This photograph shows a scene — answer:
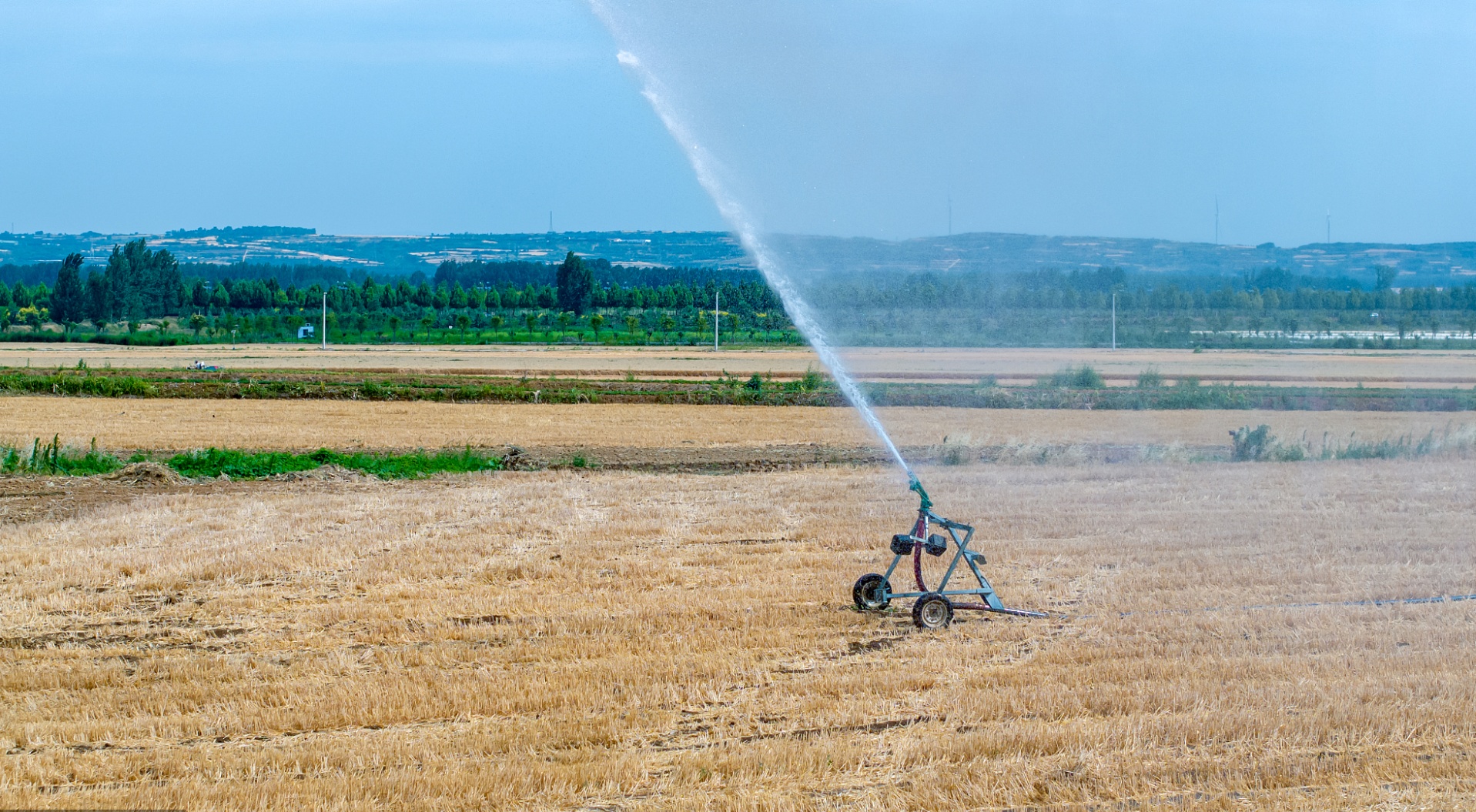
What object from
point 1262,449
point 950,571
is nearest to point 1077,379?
point 1262,449

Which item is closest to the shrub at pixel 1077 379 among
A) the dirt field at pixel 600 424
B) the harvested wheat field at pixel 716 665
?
the dirt field at pixel 600 424

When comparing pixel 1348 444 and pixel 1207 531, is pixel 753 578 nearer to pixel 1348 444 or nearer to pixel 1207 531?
pixel 1207 531

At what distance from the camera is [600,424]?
1415 inches

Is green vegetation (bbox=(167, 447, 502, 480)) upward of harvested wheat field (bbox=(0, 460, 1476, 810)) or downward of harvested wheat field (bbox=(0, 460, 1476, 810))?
downward

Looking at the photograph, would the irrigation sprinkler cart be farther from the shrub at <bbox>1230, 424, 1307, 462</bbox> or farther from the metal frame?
the shrub at <bbox>1230, 424, 1307, 462</bbox>

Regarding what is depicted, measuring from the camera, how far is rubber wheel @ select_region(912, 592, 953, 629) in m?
10.9

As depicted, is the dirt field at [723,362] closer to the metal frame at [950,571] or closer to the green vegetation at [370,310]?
the green vegetation at [370,310]

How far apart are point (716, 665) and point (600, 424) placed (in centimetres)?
2654

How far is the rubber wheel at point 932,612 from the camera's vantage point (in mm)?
10898

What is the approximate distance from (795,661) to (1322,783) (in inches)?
154

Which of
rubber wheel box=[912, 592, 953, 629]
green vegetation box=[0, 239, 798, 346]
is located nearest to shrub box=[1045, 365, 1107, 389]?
rubber wheel box=[912, 592, 953, 629]

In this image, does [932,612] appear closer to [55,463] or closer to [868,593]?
[868,593]

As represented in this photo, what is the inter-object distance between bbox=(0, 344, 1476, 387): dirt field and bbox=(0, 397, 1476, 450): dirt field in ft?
17.1

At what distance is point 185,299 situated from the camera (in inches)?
6024
